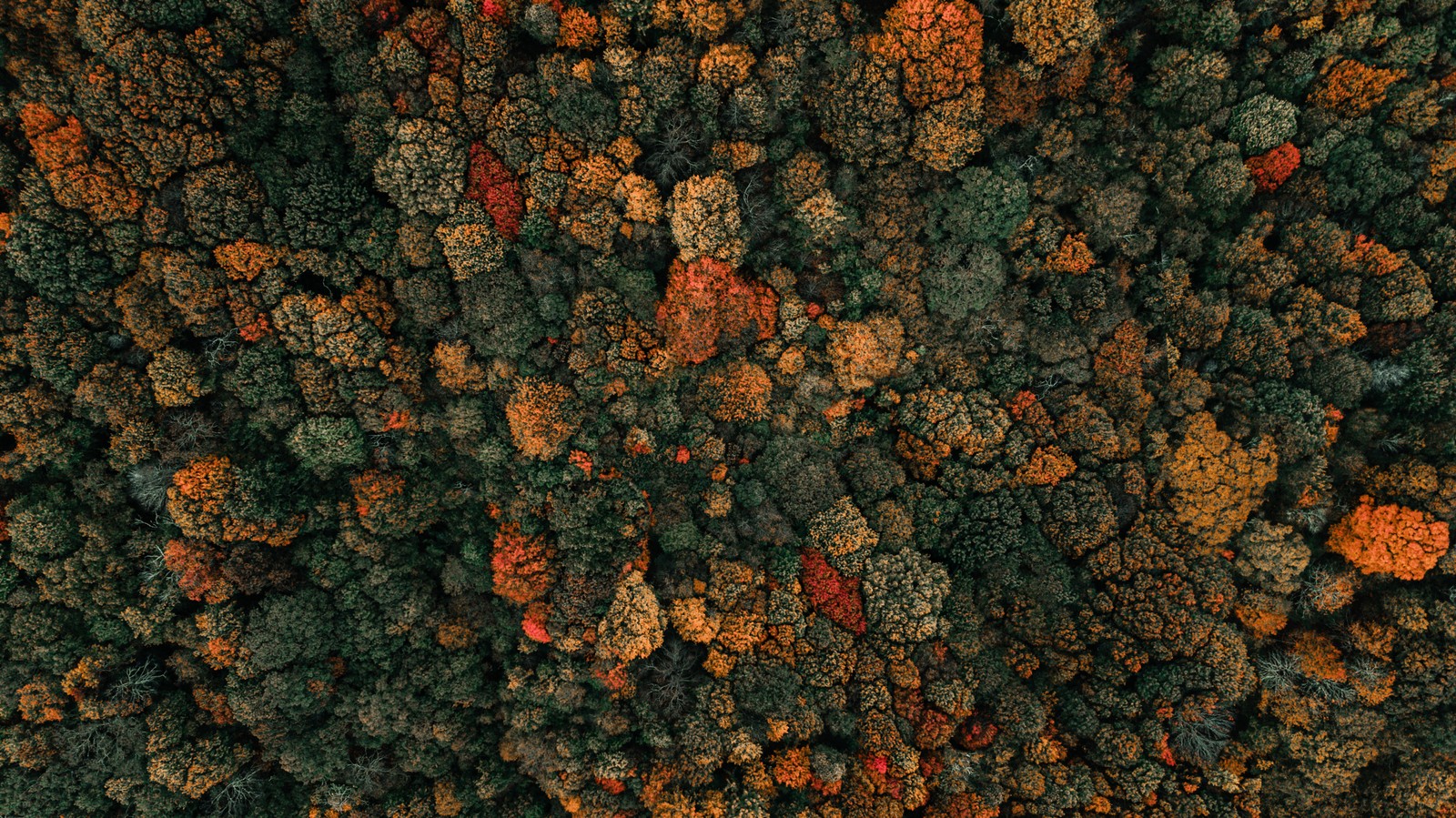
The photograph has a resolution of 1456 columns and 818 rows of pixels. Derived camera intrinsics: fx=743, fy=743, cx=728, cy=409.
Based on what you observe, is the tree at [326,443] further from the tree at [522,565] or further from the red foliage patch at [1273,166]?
the red foliage patch at [1273,166]

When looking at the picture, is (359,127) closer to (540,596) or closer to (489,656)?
(540,596)

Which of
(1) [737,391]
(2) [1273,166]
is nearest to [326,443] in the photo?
(1) [737,391]

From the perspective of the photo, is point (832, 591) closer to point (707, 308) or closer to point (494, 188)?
point (707, 308)

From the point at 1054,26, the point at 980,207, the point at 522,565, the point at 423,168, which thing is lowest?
the point at 522,565

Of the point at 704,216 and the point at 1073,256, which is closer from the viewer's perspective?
the point at 704,216

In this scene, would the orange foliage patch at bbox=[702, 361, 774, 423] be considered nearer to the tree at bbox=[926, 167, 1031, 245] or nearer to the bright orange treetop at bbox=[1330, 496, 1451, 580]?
the tree at bbox=[926, 167, 1031, 245]

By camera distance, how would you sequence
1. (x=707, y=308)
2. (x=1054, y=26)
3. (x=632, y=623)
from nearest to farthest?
(x=1054, y=26)
(x=707, y=308)
(x=632, y=623)

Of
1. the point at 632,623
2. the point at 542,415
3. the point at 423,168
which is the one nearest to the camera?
the point at 423,168
